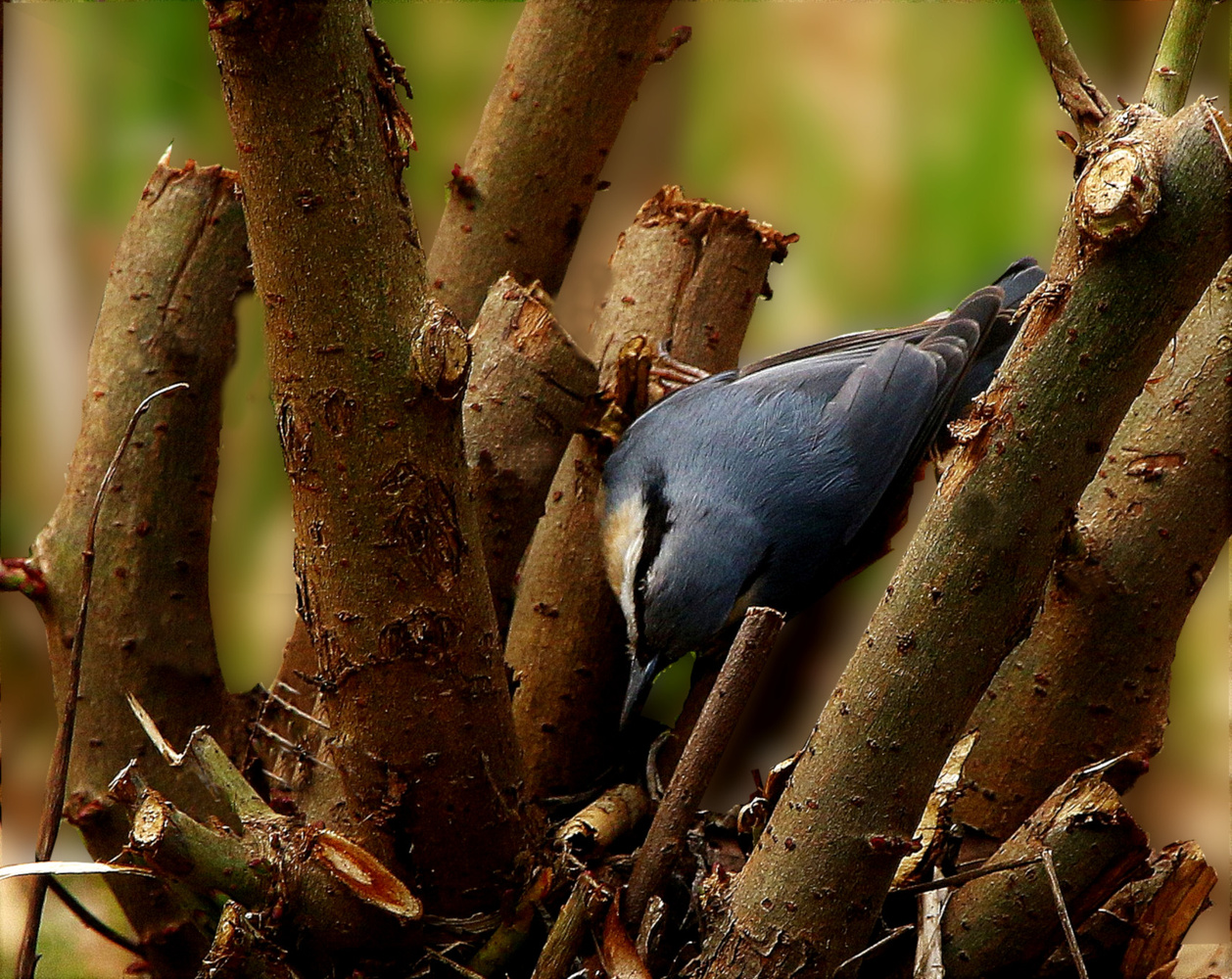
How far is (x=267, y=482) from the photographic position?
1.64 m

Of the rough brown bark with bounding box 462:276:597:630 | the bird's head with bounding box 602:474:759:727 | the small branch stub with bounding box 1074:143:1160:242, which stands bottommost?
the bird's head with bounding box 602:474:759:727

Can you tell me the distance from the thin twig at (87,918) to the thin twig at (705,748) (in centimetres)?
57

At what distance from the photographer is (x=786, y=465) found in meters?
1.74

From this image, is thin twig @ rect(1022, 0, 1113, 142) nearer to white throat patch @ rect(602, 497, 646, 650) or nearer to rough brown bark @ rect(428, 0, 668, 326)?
rough brown bark @ rect(428, 0, 668, 326)

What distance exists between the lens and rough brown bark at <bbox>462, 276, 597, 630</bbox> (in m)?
1.40

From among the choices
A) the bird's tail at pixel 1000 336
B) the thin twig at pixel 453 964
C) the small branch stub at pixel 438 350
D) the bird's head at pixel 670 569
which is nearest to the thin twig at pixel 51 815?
the small branch stub at pixel 438 350

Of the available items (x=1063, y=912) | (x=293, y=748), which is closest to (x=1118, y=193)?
(x=1063, y=912)

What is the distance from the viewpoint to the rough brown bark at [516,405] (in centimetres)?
140

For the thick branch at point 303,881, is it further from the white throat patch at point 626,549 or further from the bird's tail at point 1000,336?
the bird's tail at point 1000,336

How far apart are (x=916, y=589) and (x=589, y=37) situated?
961 mm

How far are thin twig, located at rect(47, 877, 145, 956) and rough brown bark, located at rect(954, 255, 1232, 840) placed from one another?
0.93 metres

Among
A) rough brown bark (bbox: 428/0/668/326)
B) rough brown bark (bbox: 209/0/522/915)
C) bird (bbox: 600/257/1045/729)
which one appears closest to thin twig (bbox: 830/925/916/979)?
rough brown bark (bbox: 209/0/522/915)

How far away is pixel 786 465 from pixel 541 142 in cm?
59

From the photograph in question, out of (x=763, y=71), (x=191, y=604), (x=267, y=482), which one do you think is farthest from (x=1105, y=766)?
(x=763, y=71)
